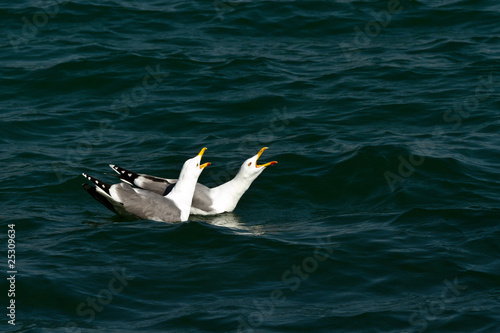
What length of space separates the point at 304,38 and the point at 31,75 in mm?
5727

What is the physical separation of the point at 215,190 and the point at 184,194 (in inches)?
30.7

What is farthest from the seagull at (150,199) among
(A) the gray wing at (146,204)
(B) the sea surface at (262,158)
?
(B) the sea surface at (262,158)

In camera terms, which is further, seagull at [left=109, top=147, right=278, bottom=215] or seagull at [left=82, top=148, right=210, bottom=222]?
seagull at [left=109, top=147, right=278, bottom=215]

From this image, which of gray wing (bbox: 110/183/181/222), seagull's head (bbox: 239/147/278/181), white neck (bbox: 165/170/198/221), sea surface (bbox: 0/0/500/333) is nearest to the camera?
sea surface (bbox: 0/0/500/333)

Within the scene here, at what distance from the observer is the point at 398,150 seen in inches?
534

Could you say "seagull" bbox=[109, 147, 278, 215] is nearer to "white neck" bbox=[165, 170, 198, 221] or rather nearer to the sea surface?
the sea surface

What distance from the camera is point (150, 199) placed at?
11688mm

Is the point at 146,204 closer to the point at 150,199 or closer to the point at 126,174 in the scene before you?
the point at 150,199

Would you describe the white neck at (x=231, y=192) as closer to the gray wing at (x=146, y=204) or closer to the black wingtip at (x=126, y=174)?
the gray wing at (x=146, y=204)

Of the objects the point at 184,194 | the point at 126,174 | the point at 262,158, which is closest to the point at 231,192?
the point at 184,194

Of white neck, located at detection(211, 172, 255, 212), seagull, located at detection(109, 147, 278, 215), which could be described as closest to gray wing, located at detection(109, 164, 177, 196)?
seagull, located at detection(109, 147, 278, 215)

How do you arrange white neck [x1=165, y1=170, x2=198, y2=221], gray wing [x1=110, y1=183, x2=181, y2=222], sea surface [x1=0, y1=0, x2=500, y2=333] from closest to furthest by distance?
sea surface [x1=0, y1=0, x2=500, y2=333], gray wing [x1=110, y1=183, x2=181, y2=222], white neck [x1=165, y1=170, x2=198, y2=221]

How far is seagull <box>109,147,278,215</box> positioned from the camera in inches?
Result: 486

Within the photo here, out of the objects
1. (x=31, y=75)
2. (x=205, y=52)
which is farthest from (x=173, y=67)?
(x=31, y=75)
